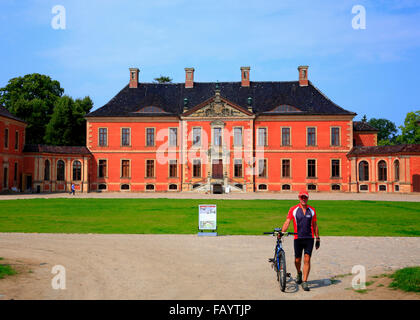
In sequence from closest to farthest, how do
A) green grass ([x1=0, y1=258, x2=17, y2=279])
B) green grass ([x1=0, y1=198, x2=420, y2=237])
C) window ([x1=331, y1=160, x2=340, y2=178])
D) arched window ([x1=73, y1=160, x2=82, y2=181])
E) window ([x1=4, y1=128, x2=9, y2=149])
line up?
1. green grass ([x1=0, y1=258, x2=17, y2=279])
2. green grass ([x1=0, y1=198, x2=420, y2=237])
3. window ([x1=4, y1=128, x2=9, y2=149])
4. window ([x1=331, y1=160, x2=340, y2=178])
5. arched window ([x1=73, y1=160, x2=82, y2=181])

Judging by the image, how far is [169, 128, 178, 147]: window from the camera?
1924 inches

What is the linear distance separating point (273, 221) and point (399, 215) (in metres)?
7.87

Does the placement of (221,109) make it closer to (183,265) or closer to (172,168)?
(172,168)

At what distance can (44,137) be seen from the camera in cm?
5738

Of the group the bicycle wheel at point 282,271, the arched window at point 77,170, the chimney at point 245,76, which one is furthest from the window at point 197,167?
the bicycle wheel at point 282,271

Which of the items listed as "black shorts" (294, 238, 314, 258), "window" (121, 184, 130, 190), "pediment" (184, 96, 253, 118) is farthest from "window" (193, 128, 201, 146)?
"black shorts" (294, 238, 314, 258)

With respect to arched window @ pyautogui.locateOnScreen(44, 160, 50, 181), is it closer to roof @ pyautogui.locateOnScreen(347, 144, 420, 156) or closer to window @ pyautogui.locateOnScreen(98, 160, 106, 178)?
window @ pyautogui.locateOnScreen(98, 160, 106, 178)

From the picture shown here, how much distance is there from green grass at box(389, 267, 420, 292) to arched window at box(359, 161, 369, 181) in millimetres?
39699

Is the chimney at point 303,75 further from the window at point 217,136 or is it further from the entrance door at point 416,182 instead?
the entrance door at point 416,182

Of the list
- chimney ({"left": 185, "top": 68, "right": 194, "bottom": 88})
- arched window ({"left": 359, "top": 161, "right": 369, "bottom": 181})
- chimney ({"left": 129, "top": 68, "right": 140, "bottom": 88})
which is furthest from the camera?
chimney ({"left": 129, "top": 68, "right": 140, "bottom": 88})

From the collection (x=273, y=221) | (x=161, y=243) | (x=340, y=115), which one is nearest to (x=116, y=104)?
(x=340, y=115)

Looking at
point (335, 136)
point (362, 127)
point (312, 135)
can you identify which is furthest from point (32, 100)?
point (362, 127)

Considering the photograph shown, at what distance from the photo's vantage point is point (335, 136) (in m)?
47.9
